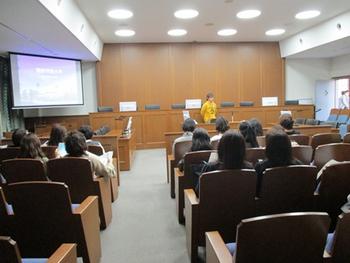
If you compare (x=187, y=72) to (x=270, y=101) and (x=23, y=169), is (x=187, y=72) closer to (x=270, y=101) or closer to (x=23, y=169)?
(x=270, y=101)

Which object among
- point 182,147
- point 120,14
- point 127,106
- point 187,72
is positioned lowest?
point 182,147

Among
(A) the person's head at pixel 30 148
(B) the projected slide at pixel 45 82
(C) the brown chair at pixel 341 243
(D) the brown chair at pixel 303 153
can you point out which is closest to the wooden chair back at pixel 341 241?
(C) the brown chair at pixel 341 243

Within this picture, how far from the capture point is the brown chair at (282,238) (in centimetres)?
120

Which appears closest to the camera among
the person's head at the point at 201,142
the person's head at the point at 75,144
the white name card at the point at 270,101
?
the person's head at the point at 75,144

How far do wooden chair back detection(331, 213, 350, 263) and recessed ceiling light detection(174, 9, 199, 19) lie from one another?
5765 millimetres

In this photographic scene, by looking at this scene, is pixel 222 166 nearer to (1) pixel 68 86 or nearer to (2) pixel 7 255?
(2) pixel 7 255

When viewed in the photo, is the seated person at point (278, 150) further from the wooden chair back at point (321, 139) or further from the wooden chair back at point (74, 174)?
the wooden chair back at point (321, 139)

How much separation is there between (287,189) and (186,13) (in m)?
5.27

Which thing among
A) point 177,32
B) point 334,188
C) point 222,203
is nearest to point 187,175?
point 222,203

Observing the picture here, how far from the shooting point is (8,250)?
1.15 meters

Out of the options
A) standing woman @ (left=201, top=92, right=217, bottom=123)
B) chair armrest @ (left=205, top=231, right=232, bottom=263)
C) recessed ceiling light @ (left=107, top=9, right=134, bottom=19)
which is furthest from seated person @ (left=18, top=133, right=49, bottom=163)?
standing woman @ (left=201, top=92, right=217, bottom=123)

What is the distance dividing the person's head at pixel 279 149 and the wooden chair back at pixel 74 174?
1587 millimetres

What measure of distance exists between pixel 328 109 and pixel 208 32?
5.85 m

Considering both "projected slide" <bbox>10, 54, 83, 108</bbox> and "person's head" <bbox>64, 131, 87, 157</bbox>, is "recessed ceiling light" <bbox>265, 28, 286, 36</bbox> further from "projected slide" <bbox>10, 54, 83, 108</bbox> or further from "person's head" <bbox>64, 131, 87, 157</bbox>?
"person's head" <bbox>64, 131, 87, 157</bbox>
